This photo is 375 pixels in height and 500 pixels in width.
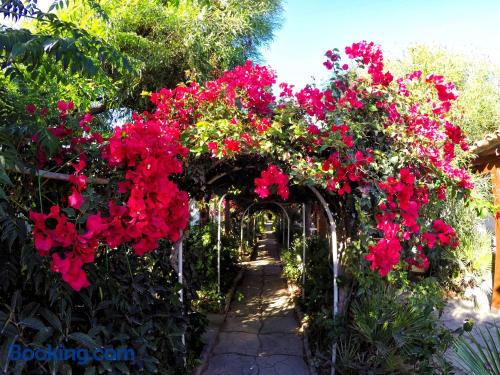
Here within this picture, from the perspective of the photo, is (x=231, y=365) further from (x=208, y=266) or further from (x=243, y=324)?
(x=208, y=266)

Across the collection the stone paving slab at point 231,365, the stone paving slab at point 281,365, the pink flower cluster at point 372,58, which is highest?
the pink flower cluster at point 372,58

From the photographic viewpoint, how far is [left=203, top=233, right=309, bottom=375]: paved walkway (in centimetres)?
434

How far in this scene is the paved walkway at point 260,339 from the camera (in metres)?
4.34

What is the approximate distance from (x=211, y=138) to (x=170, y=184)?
1586mm

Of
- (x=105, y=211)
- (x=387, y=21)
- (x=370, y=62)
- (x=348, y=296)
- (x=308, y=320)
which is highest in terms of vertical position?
(x=387, y=21)

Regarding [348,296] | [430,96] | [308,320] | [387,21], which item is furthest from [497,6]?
[308,320]

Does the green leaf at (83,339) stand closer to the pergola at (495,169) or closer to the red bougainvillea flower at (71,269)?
the red bougainvillea flower at (71,269)

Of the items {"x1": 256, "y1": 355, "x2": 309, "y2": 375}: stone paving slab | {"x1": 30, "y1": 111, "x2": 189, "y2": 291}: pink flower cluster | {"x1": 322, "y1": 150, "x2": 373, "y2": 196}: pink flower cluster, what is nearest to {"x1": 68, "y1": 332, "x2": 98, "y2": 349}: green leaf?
{"x1": 30, "y1": 111, "x2": 189, "y2": 291}: pink flower cluster

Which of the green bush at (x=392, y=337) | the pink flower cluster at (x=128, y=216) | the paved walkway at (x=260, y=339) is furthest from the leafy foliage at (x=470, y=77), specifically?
the pink flower cluster at (x=128, y=216)

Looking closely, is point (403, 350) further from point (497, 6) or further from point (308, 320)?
point (497, 6)

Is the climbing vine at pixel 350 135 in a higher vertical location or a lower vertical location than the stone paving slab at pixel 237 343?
higher

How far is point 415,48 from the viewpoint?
12.7 meters

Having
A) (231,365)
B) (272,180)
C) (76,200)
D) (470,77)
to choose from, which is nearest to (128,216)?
(76,200)

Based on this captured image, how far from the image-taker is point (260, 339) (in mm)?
5293
